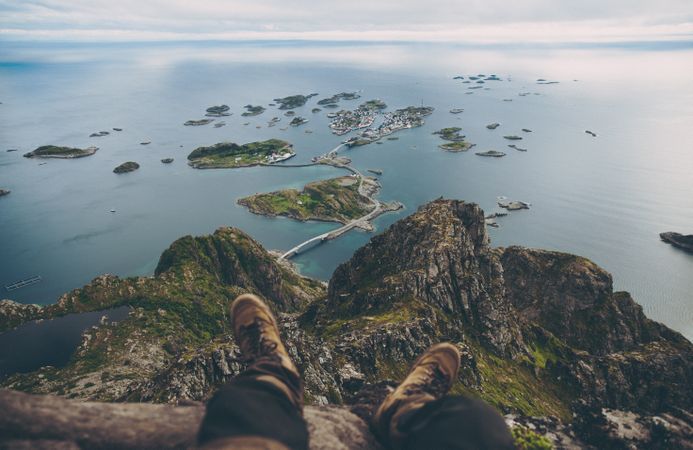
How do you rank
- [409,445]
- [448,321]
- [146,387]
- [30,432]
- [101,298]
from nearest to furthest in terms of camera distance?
1. [30,432]
2. [409,445]
3. [146,387]
4. [448,321]
5. [101,298]

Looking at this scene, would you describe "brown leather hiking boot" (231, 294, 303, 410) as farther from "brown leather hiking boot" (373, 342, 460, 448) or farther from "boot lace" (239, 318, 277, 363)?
"brown leather hiking boot" (373, 342, 460, 448)

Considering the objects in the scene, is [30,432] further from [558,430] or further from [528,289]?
[528,289]

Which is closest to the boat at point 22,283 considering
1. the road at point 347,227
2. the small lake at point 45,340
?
the small lake at point 45,340

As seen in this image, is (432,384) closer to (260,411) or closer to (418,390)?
(418,390)

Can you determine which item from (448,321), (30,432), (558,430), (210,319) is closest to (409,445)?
(30,432)

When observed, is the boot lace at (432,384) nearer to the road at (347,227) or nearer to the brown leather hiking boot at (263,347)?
the brown leather hiking boot at (263,347)

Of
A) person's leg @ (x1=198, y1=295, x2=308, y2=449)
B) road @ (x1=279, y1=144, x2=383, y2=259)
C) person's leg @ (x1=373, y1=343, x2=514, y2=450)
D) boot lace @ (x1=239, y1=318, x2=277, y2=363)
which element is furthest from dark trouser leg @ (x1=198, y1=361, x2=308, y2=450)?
road @ (x1=279, y1=144, x2=383, y2=259)
